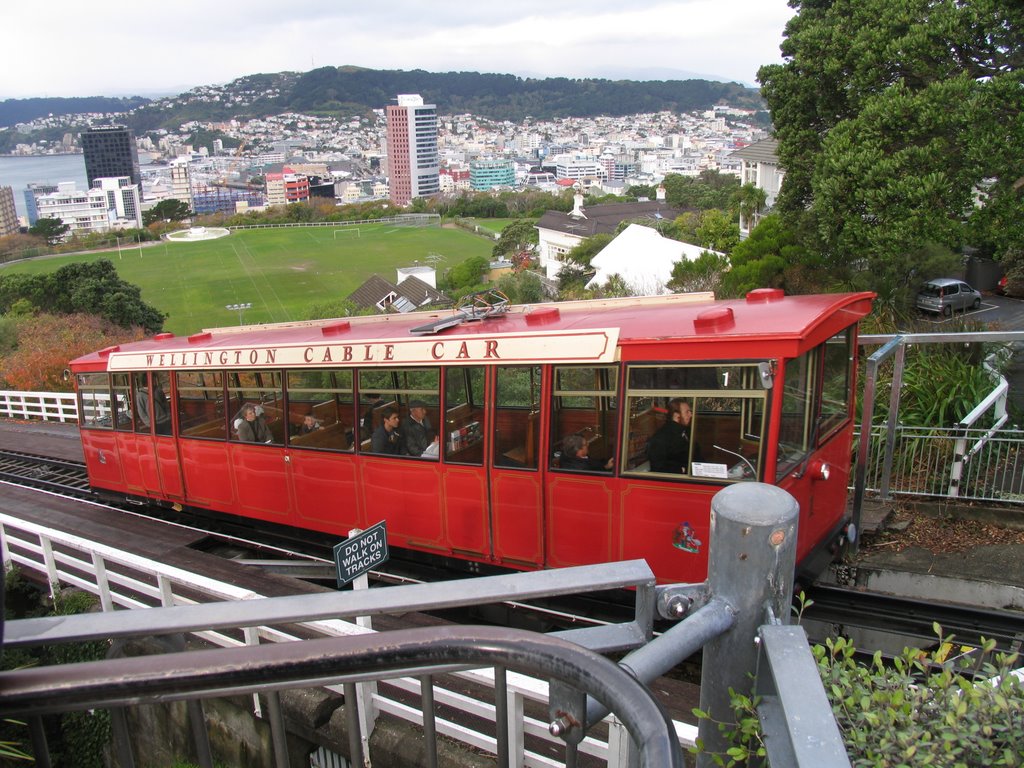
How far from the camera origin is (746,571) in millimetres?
2201

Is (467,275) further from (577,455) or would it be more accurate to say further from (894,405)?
(577,455)

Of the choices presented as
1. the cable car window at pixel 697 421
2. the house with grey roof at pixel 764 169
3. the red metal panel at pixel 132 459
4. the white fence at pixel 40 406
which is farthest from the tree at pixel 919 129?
the house with grey roof at pixel 764 169

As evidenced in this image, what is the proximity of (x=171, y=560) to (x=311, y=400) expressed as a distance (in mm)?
2723

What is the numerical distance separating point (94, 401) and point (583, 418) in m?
9.08

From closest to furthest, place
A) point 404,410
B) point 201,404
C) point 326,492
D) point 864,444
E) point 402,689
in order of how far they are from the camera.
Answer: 1. point 402,689
2. point 404,410
3. point 864,444
4. point 326,492
5. point 201,404

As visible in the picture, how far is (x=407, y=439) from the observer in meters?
8.81

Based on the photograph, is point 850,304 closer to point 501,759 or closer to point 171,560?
point 501,759

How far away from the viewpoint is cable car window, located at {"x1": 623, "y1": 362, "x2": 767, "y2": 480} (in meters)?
6.84

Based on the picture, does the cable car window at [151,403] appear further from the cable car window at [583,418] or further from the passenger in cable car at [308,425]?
the cable car window at [583,418]

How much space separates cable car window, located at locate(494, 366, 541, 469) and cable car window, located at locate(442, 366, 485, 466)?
23 centimetres

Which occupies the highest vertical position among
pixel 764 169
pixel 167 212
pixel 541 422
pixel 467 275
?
pixel 764 169

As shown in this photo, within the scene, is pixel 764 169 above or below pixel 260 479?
above

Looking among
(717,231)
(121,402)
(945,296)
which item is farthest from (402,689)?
(717,231)

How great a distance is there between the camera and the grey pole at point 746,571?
2176 mm
